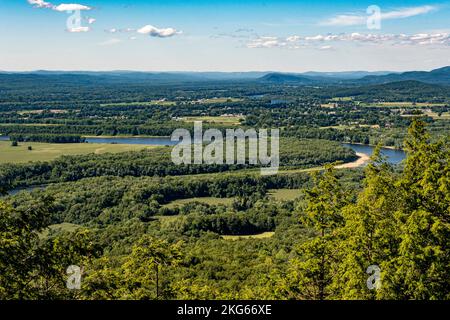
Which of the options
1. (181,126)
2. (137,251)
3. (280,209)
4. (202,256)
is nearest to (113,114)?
(181,126)

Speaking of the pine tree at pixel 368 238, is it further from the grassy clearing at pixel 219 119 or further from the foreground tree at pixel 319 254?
the grassy clearing at pixel 219 119

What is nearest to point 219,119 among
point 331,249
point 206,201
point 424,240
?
point 206,201

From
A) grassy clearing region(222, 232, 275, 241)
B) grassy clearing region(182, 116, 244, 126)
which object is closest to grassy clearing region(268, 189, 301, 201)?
grassy clearing region(222, 232, 275, 241)

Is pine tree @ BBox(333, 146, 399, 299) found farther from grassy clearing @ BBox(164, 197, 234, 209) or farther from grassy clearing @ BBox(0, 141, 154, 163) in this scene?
grassy clearing @ BBox(0, 141, 154, 163)

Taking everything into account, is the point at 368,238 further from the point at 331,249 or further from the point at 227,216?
the point at 227,216

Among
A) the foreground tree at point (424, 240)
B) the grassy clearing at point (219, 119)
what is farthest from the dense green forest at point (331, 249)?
the grassy clearing at point (219, 119)

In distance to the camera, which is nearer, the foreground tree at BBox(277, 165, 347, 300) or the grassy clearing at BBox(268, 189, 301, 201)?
the foreground tree at BBox(277, 165, 347, 300)
